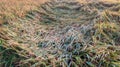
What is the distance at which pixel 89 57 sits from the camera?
9.82 ft

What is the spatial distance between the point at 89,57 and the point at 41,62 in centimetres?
58

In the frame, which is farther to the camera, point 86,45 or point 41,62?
point 86,45

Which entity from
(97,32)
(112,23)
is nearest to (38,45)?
(97,32)

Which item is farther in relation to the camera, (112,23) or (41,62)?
(112,23)

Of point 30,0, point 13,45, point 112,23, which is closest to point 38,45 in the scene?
point 13,45

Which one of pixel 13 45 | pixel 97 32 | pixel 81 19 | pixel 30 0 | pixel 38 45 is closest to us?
pixel 13 45

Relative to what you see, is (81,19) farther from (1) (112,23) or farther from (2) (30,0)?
(2) (30,0)

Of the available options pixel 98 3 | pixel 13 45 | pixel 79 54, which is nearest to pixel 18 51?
pixel 13 45

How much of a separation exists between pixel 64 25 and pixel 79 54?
1.10 meters

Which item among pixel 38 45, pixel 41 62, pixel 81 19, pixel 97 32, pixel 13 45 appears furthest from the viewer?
pixel 81 19

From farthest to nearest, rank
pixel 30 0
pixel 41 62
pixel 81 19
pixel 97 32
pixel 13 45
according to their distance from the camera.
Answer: pixel 30 0
pixel 81 19
pixel 97 32
pixel 13 45
pixel 41 62

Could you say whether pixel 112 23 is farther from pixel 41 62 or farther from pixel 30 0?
pixel 30 0

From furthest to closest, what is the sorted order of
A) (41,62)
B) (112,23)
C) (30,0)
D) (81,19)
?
(30,0) < (81,19) < (112,23) < (41,62)

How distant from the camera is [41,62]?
284 centimetres
